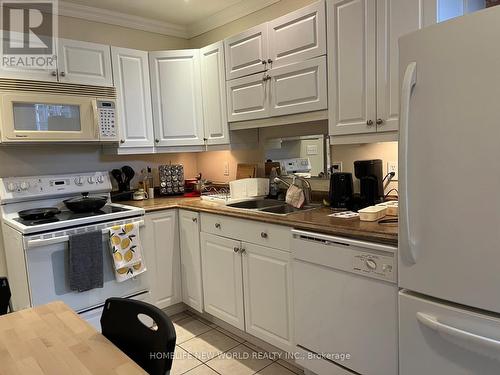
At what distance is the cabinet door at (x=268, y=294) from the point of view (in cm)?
213

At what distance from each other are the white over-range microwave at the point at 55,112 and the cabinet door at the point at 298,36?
1.36 meters

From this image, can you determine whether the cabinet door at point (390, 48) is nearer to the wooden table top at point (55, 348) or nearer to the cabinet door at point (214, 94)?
the cabinet door at point (214, 94)

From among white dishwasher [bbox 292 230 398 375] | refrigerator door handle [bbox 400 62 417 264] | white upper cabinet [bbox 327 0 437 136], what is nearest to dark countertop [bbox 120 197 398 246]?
white dishwasher [bbox 292 230 398 375]

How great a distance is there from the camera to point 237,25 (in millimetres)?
3238

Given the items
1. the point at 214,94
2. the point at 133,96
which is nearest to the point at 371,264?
the point at 214,94

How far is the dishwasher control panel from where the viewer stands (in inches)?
62.9

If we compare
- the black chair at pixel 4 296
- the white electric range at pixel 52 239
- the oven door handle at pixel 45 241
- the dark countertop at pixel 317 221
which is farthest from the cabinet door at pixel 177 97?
the black chair at pixel 4 296

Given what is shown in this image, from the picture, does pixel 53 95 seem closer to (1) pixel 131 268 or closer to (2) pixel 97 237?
(2) pixel 97 237

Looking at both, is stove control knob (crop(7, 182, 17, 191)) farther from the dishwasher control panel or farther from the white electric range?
the dishwasher control panel

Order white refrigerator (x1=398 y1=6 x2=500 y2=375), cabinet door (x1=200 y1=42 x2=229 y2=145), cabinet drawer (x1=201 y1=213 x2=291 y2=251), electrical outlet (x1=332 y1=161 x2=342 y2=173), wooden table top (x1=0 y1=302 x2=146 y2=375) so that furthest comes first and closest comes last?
cabinet door (x1=200 y1=42 x2=229 y2=145) → electrical outlet (x1=332 y1=161 x2=342 y2=173) → cabinet drawer (x1=201 y1=213 x2=291 y2=251) → white refrigerator (x1=398 y1=6 x2=500 y2=375) → wooden table top (x1=0 y1=302 x2=146 y2=375)

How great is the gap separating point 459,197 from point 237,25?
2.56m

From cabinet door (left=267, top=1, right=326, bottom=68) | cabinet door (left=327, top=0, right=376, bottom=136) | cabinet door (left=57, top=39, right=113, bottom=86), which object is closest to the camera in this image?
cabinet door (left=327, top=0, right=376, bottom=136)

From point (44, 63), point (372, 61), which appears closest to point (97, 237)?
point (44, 63)

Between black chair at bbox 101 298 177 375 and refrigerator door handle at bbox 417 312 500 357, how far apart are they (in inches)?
39.3
